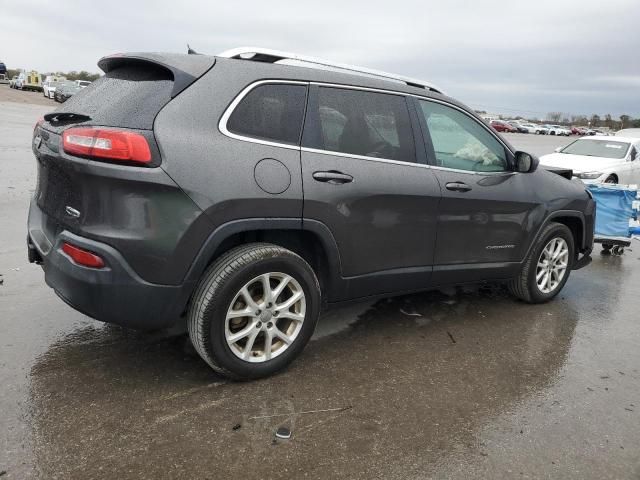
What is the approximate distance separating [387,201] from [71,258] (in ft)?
6.35

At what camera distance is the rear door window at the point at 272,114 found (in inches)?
122

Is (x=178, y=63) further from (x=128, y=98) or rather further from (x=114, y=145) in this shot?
(x=114, y=145)

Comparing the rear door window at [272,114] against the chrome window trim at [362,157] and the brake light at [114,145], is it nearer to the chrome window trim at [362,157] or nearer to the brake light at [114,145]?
the chrome window trim at [362,157]

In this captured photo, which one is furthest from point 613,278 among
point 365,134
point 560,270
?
point 365,134

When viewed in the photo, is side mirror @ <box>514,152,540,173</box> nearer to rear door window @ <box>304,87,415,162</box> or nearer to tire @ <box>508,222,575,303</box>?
tire @ <box>508,222,575,303</box>

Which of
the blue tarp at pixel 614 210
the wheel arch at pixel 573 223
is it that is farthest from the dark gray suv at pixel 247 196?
the blue tarp at pixel 614 210

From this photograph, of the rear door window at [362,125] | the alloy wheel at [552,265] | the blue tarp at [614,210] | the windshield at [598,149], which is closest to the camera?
the rear door window at [362,125]

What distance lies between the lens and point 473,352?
3.95 metres

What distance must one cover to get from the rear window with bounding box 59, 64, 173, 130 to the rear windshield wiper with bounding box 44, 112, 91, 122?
0.04 m

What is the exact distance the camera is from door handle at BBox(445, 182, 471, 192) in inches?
158

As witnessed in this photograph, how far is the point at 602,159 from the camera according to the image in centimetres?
1211

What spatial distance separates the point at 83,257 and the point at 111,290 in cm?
23

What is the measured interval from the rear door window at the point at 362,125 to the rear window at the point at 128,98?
90 cm

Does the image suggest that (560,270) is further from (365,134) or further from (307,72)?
(307,72)
